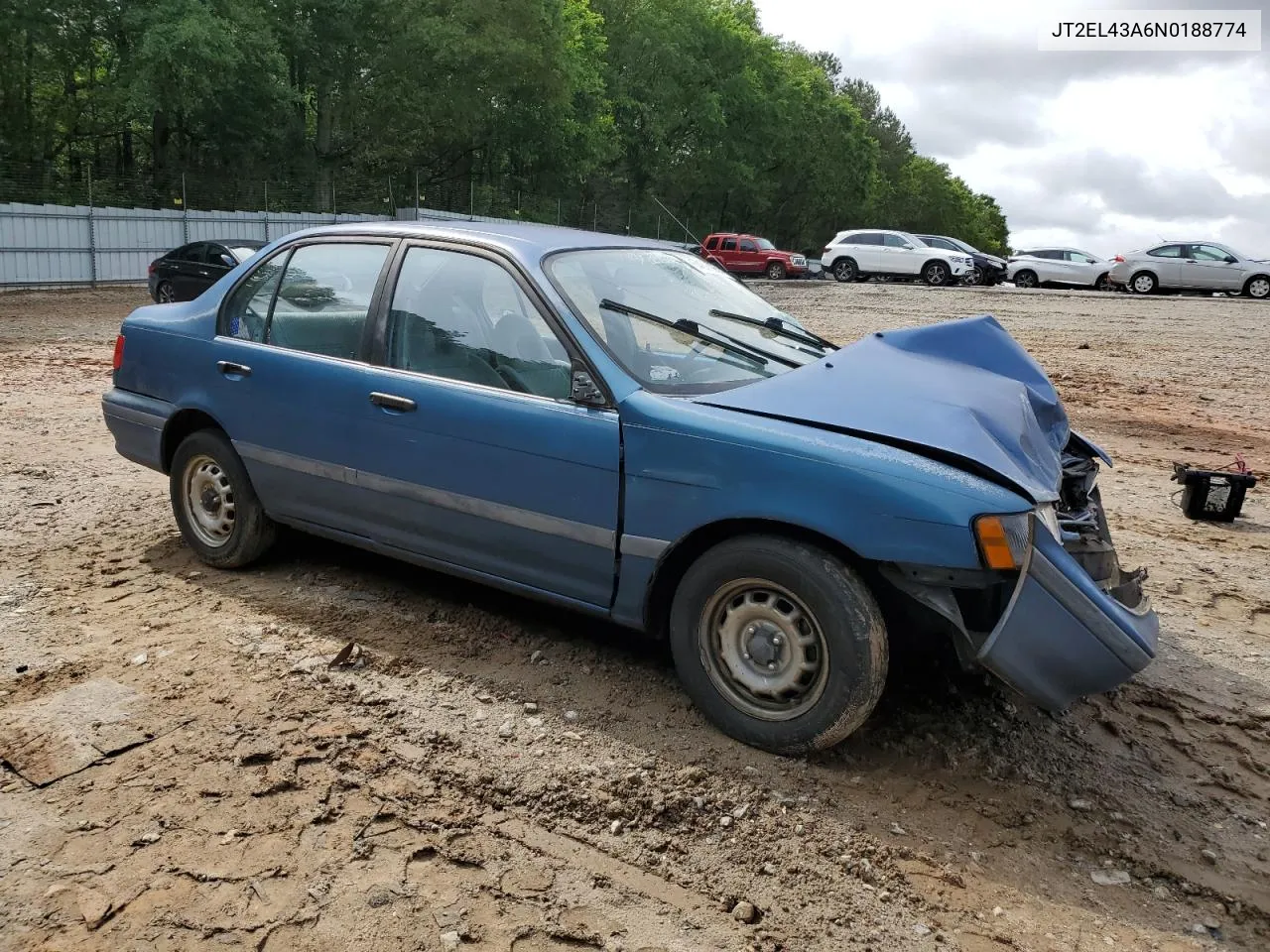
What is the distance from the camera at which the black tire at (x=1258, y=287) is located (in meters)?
27.4

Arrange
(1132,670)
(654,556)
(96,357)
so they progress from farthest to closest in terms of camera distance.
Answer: (96,357) < (654,556) < (1132,670)

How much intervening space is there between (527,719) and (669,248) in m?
2.22

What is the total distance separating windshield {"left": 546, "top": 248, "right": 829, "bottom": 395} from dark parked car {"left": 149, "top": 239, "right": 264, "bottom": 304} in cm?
1443

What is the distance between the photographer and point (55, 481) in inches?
265

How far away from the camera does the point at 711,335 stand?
4.20 metres

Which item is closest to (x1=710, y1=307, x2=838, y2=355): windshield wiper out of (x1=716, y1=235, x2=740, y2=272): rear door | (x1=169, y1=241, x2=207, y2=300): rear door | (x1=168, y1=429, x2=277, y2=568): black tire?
(x1=168, y1=429, x2=277, y2=568): black tire

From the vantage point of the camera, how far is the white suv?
32.8 m

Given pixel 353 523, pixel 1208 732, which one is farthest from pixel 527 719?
pixel 1208 732

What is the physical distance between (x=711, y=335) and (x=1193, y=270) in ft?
94.5

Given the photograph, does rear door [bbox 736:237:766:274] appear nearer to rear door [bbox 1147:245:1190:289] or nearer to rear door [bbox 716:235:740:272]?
rear door [bbox 716:235:740:272]

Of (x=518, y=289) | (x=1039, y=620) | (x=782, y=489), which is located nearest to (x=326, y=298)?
(x=518, y=289)

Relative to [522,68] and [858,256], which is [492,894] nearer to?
[858,256]

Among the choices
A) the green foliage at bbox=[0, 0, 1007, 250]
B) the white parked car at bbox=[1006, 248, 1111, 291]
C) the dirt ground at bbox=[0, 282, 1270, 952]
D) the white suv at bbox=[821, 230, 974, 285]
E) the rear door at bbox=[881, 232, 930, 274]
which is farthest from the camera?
the rear door at bbox=[881, 232, 930, 274]

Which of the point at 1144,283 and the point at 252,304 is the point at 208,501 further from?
the point at 1144,283
